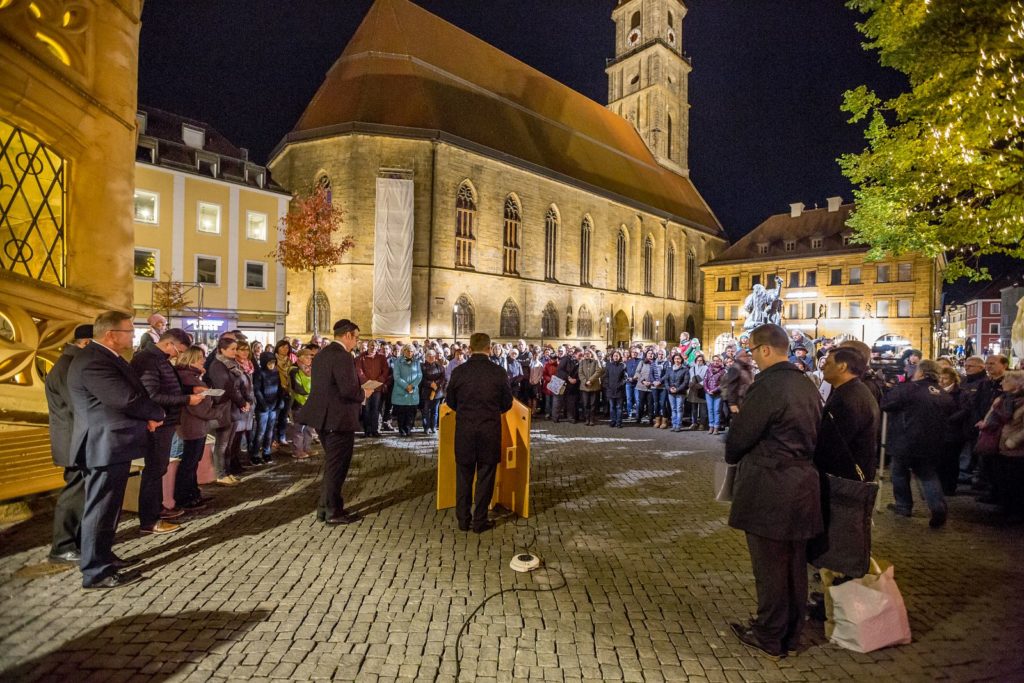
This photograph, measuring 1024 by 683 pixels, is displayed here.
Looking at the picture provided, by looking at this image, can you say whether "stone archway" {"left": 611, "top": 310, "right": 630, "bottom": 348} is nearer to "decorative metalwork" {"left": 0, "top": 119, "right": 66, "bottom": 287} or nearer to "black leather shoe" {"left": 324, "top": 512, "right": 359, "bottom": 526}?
"black leather shoe" {"left": 324, "top": 512, "right": 359, "bottom": 526}

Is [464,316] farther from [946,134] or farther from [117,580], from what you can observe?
[117,580]

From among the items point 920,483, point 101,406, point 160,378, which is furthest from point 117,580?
point 920,483

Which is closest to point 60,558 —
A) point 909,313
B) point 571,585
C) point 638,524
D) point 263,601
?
point 263,601

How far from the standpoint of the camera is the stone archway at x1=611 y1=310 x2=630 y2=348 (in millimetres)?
43000

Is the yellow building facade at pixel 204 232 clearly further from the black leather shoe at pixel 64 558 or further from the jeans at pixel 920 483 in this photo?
the jeans at pixel 920 483

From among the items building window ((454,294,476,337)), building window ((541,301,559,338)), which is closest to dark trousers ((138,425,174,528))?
building window ((454,294,476,337))

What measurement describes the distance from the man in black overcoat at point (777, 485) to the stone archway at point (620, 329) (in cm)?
3981

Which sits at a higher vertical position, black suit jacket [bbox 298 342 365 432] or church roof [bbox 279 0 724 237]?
church roof [bbox 279 0 724 237]

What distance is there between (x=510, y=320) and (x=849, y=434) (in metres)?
31.2

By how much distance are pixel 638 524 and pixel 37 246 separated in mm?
7351

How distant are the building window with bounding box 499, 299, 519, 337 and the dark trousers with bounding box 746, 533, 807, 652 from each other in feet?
102

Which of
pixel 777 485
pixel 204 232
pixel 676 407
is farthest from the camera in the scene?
pixel 204 232

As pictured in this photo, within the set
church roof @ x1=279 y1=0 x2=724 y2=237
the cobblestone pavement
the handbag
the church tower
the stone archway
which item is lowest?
the cobblestone pavement

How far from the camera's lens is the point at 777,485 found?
11.1 feet
